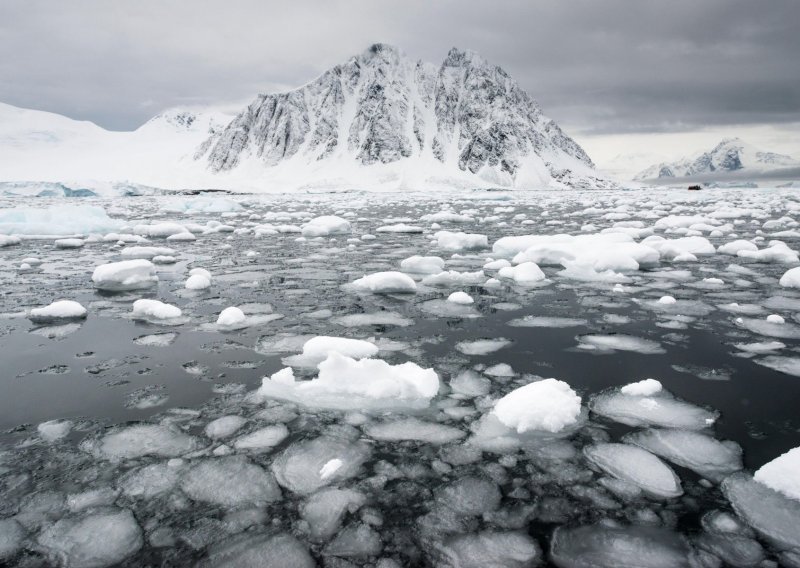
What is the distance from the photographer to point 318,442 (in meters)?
2.78

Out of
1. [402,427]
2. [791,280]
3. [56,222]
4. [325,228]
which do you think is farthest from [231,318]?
[56,222]

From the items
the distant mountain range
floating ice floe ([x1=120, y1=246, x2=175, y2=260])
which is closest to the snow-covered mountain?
the distant mountain range

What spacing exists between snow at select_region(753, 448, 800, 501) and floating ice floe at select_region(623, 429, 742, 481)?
5.3 inches

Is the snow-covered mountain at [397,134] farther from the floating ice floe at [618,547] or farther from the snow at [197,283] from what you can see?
the floating ice floe at [618,547]

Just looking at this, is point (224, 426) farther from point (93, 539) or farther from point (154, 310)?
point (154, 310)

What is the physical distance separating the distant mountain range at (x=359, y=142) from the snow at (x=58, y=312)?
10342 centimetres

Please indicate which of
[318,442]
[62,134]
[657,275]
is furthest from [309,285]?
[62,134]

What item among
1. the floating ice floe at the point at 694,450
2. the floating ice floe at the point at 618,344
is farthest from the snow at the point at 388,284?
the floating ice floe at the point at 694,450

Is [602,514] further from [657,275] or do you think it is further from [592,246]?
A: [592,246]

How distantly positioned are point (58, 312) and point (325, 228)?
8819mm

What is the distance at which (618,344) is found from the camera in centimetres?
435

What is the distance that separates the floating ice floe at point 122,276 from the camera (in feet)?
21.6

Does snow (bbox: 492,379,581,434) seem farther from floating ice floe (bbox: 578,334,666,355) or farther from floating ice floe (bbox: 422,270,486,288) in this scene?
floating ice floe (bbox: 422,270,486,288)

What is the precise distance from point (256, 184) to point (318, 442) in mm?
111131
